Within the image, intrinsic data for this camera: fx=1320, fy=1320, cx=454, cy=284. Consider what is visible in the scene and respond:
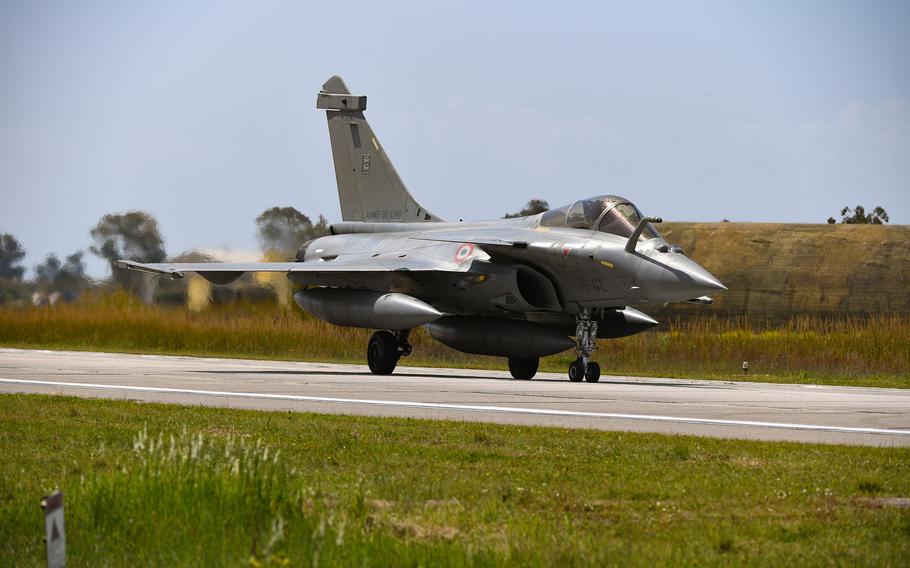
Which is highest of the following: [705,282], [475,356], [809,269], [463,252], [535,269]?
[809,269]

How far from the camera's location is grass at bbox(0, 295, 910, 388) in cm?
2573

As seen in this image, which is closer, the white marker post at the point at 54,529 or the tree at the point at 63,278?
the white marker post at the point at 54,529

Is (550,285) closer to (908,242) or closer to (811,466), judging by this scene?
(811,466)

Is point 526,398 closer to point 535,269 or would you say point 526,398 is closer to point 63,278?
point 535,269

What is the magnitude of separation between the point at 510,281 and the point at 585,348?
164 cm

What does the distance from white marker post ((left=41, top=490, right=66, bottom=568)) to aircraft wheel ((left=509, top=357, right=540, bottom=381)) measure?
57.6 ft

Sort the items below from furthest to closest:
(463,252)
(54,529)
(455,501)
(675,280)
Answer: (463,252) → (675,280) → (455,501) → (54,529)

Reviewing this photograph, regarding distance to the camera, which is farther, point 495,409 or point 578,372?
point 578,372

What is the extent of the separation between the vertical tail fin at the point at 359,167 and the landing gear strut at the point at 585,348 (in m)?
6.14

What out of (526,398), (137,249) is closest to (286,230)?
(137,249)

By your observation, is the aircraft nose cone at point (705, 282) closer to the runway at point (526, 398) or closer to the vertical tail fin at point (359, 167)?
the runway at point (526, 398)

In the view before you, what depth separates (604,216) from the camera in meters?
20.3

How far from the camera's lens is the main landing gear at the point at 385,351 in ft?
73.6

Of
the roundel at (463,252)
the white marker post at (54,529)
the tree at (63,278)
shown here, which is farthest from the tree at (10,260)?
the white marker post at (54,529)
